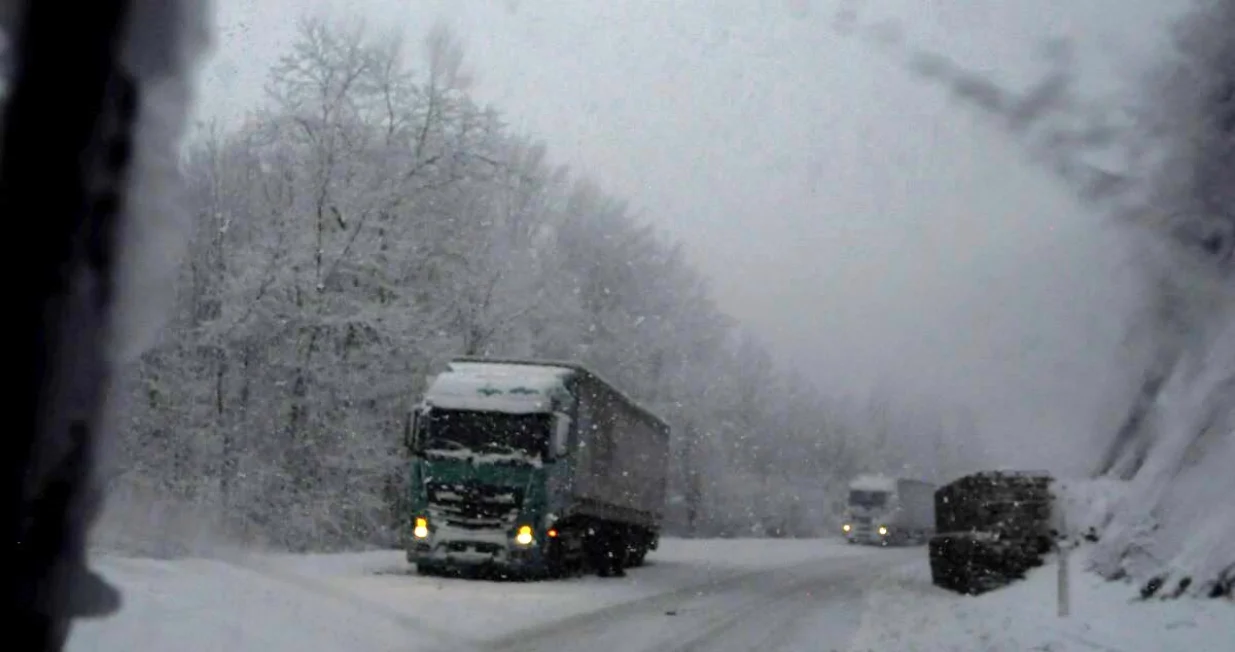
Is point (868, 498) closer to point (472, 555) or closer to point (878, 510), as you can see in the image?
point (878, 510)

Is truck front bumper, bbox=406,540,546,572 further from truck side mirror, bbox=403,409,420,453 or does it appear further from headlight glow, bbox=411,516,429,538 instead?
truck side mirror, bbox=403,409,420,453

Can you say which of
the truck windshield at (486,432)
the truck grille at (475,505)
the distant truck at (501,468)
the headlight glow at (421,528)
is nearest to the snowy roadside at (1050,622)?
the distant truck at (501,468)

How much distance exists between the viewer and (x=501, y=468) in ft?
73.1

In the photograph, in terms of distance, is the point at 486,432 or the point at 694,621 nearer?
the point at 694,621

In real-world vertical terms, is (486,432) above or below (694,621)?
above

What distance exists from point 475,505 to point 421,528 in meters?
1.03

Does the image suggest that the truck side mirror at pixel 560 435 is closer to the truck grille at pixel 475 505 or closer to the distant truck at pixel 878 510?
the truck grille at pixel 475 505

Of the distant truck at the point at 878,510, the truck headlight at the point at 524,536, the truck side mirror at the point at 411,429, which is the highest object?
the distant truck at the point at 878,510

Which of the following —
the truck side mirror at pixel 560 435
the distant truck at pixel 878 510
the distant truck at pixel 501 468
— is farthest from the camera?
the distant truck at pixel 878 510

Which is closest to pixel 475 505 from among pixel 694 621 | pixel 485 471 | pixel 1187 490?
pixel 485 471

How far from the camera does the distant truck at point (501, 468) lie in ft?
72.2

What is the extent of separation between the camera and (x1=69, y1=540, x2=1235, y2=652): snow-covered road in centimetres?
1084

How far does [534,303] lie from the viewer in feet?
140

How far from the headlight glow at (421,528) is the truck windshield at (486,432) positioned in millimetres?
1232
